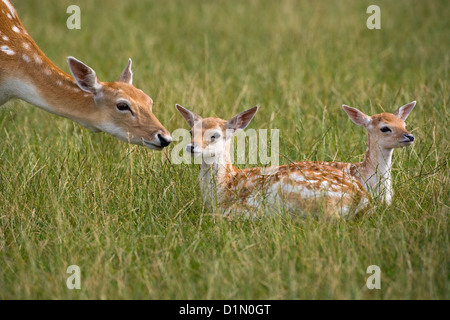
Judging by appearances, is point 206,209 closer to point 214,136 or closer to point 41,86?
point 214,136

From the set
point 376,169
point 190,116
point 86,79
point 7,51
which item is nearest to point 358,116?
point 376,169

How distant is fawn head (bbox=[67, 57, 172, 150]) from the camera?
4.87 metres

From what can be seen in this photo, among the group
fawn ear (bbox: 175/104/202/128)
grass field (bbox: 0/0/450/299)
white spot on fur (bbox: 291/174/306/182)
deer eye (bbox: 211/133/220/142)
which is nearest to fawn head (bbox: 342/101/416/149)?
grass field (bbox: 0/0/450/299)

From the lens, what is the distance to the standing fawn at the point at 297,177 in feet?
15.4

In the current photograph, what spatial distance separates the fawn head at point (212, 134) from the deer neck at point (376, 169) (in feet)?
2.83

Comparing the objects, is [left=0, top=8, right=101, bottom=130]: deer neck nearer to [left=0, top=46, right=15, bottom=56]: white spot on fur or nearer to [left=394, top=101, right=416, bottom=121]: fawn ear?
[left=0, top=46, right=15, bottom=56]: white spot on fur

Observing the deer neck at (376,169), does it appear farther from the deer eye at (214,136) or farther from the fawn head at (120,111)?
the fawn head at (120,111)

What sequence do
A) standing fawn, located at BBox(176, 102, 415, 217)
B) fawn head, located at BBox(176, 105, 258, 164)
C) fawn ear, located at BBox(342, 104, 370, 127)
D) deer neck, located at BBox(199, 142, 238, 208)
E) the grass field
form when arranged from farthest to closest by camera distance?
fawn ear, located at BBox(342, 104, 370, 127) → deer neck, located at BBox(199, 142, 238, 208) → fawn head, located at BBox(176, 105, 258, 164) → standing fawn, located at BBox(176, 102, 415, 217) → the grass field

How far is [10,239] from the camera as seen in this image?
4.62m

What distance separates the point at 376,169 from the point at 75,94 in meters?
2.16

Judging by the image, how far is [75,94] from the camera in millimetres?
5000

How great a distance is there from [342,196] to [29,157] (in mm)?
2424
